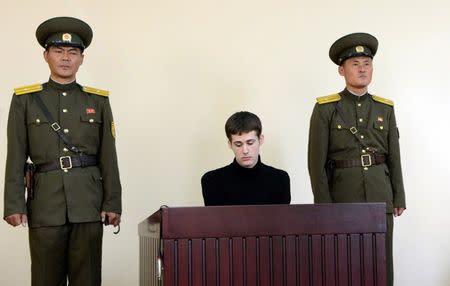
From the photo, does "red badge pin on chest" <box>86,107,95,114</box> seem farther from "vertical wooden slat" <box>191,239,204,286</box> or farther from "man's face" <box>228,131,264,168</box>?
"vertical wooden slat" <box>191,239,204,286</box>

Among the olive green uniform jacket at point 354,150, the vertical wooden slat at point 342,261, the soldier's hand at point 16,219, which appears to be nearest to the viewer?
the vertical wooden slat at point 342,261

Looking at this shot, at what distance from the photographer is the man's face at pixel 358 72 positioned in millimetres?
2633

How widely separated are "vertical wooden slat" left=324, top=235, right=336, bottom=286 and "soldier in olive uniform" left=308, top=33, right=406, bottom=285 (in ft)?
3.29

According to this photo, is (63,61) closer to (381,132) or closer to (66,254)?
(66,254)

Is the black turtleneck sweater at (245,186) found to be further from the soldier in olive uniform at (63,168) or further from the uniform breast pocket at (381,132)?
the uniform breast pocket at (381,132)

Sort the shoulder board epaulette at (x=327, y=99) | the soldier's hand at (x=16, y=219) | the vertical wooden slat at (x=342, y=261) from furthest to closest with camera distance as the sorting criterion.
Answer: the shoulder board epaulette at (x=327, y=99) → the soldier's hand at (x=16, y=219) → the vertical wooden slat at (x=342, y=261)

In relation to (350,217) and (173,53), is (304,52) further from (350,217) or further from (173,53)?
(350,217)

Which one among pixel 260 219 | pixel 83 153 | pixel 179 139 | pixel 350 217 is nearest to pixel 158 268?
pixel 260 219

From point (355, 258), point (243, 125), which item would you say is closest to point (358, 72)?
point (243, 125)

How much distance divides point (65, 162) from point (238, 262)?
1007 mm

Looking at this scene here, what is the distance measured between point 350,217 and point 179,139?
1.82 meters

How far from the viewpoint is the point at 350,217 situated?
61.9 inches

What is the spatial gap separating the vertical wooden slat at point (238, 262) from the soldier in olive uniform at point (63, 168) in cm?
92

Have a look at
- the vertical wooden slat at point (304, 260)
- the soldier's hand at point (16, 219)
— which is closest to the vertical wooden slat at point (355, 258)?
the vertical wooden slat at point (304, 260)
